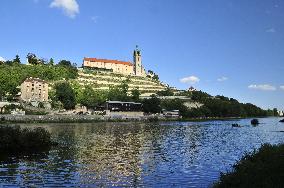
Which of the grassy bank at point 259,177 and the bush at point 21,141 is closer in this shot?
the grassy bank at point 259,177

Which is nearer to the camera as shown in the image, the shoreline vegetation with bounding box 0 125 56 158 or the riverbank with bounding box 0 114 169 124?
the shoreline vegetation with bounding box 0 125 56 158

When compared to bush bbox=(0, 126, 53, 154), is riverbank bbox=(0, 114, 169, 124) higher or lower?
higher

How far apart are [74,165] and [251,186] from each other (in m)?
26.9

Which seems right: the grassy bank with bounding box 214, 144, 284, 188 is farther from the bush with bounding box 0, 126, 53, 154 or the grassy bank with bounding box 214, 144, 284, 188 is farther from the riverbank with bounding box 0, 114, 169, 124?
the riverbank with bounding box 0, 114, 169, 124

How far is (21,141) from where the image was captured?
5881cm

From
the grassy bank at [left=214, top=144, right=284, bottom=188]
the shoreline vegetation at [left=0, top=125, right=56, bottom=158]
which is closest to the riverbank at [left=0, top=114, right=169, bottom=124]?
the shoreline vegetation at [left=0, top=125, right=56, bottom=158]

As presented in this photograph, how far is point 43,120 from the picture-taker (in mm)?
162000

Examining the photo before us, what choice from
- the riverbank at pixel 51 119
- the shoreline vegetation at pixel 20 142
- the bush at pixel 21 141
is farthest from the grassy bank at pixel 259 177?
the riverbank at pixel 51 119

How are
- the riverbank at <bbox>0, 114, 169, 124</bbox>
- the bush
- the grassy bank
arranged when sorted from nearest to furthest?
the grassy bank
the bush
the riverbank at <bbox>0, 114, 169, 124</bbox>

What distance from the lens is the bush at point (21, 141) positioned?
184 ft

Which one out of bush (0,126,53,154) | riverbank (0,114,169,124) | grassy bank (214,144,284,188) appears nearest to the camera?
grassy bank (214,144,284,188)

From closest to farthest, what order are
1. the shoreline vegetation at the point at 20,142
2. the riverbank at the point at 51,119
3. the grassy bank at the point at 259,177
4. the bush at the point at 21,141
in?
the grassy bank at the point at 259,177 → the shoreline vegetation at the point at 20,142 → the bush at the point at 21,141 → the riverbank at the point at 51,119

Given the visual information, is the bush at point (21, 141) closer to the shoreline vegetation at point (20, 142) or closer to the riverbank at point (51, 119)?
the shoreline vegetation at point (20, 142)

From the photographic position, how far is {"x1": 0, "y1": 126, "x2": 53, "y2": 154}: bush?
5612cm
